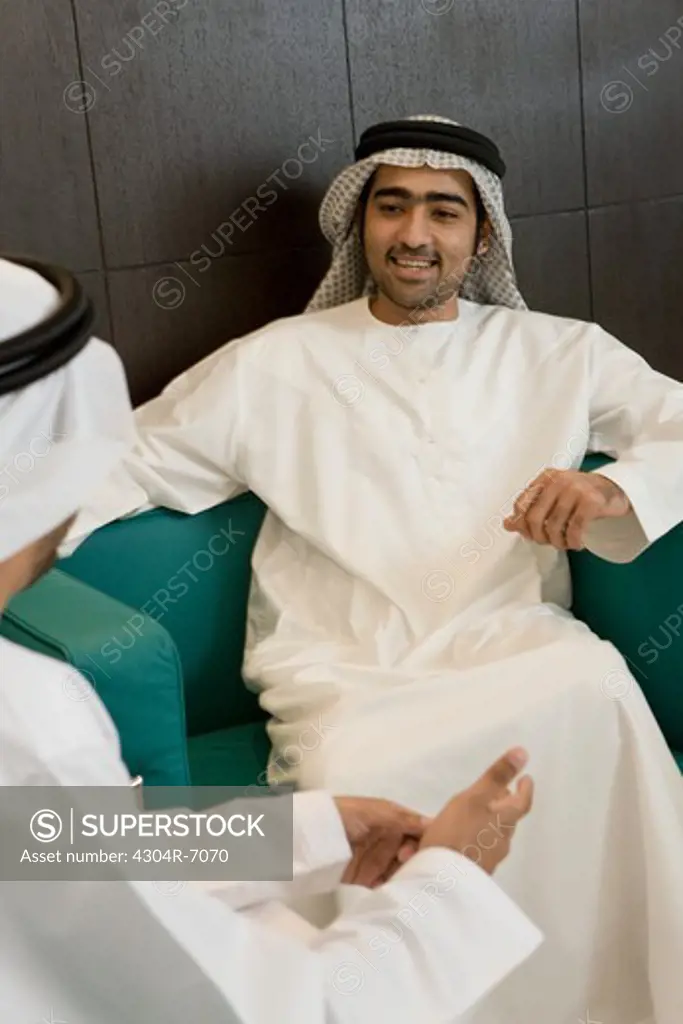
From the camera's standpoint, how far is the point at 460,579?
7.56 ft

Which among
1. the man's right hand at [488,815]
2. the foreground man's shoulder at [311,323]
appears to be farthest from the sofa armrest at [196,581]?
the man's right hand at [488,815]

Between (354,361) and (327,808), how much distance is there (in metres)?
1.27

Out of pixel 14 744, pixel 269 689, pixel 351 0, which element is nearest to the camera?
pixel 14 744

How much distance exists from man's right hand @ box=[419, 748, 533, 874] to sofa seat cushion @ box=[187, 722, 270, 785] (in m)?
0.83

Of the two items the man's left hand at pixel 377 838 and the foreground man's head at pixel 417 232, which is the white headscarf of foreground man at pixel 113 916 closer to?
the man's left hand at pixel 377 838

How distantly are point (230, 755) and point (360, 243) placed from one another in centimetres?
111

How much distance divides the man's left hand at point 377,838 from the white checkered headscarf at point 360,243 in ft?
4.75

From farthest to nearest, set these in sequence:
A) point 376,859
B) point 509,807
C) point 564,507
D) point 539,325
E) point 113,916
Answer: point 539,325
point 564,507
point 376,859
point 509,807
point 113,916

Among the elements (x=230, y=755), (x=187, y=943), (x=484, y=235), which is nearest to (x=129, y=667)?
(x=230, y=755)

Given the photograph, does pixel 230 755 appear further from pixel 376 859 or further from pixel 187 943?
pixel 187 943

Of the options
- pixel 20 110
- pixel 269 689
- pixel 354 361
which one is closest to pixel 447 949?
pixel 269 689

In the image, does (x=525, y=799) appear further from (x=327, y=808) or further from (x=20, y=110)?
(x=20, y=110)

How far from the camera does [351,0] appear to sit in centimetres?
272

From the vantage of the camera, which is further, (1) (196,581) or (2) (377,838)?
(1) (196,581)
